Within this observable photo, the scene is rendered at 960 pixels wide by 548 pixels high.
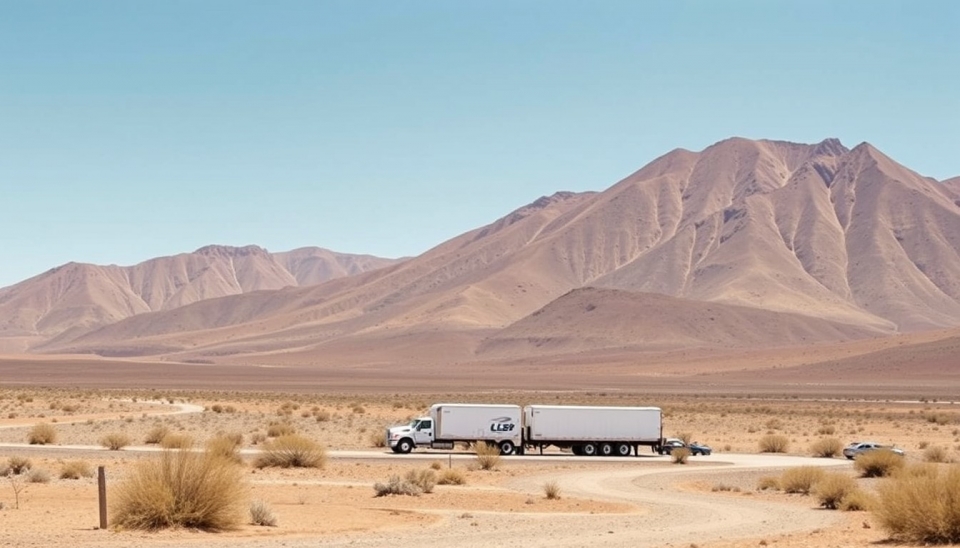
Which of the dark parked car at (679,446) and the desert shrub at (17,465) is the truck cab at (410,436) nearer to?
the dark parked car at (679,446)

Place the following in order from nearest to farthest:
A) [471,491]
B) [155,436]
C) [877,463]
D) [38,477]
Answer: [38,477]
[471,491]
[877,463]
[155,436]

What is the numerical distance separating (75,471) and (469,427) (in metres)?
16.0

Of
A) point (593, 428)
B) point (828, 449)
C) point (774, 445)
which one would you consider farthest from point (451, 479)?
point (774, 445)

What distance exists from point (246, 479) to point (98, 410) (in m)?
40.3

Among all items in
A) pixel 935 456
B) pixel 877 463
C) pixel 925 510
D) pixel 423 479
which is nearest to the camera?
pixel 925 510

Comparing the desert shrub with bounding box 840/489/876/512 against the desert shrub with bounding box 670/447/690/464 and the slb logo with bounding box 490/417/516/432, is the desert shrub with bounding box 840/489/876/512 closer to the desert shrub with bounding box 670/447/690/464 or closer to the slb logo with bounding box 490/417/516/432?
the desert shrub with bounding box 670/447/690/464

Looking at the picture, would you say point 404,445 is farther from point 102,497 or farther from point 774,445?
point 102,497

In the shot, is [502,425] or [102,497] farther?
[502,425]

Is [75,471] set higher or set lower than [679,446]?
higher

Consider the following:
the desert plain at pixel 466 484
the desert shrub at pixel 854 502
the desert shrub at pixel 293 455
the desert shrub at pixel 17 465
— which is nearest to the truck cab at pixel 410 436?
the desert plain at pixel 466 484

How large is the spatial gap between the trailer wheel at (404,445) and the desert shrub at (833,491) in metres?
18.0

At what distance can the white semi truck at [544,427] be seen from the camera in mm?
42656

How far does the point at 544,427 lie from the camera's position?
1690 inches

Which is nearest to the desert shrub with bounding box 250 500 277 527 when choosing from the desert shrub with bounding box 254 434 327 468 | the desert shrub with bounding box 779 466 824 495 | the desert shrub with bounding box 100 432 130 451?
the desert shrub with bounding box 254 434 327 468
